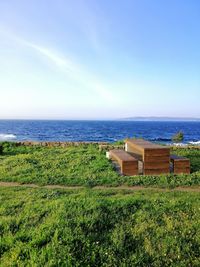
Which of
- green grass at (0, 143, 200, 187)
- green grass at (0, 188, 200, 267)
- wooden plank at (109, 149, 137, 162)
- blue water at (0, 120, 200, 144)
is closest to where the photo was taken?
green grass at (0, 188, 200, 267)

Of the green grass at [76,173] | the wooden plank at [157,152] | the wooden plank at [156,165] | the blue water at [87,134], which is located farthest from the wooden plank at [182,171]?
the blue water at [87,134]

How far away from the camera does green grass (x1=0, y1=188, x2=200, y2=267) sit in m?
5.21

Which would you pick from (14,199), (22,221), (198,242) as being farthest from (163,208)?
(14,199)

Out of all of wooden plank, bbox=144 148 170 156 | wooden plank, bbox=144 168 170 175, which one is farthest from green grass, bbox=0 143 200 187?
wooden plank, bbox=144 148 170 156

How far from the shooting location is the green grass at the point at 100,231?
17.1 feet

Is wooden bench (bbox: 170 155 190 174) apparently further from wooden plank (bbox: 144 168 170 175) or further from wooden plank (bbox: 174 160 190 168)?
wooden plank (bbox: 144 168 170 175)

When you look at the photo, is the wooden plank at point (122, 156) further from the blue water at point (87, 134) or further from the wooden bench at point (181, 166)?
the blue water at point (87, 134)

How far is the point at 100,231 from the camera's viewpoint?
625 cm

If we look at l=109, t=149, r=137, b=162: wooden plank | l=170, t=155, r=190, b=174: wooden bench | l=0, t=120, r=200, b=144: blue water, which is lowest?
l=0, t=120, r=200, b=144: blue water

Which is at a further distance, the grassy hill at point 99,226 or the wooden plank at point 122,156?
the wooden plank at point 122,156

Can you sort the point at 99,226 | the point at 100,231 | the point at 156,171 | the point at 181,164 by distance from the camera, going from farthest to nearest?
the point at 181,164 < the point at 156,171 < the point at 99,226 < the point at 100,231

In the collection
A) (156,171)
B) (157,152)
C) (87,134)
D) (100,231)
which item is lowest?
(87,134)

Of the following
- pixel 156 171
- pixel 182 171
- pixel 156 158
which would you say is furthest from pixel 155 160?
pixel 182 171

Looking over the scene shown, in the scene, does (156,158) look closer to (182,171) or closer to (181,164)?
(181,164)
